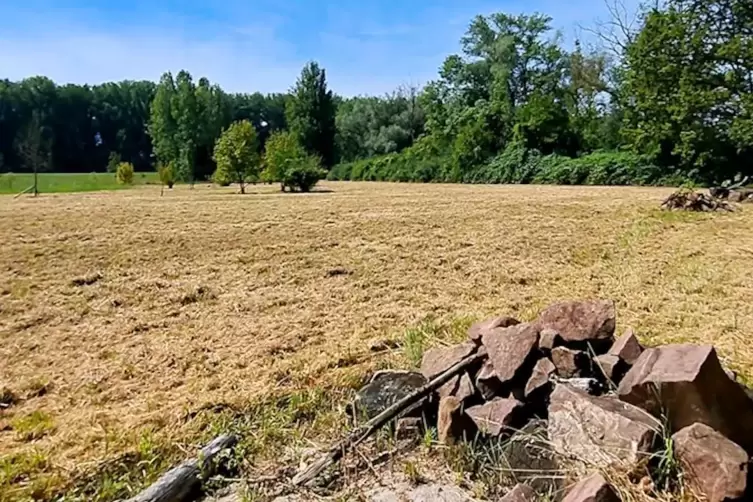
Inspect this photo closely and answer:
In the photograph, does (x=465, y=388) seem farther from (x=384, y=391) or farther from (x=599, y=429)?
(x=599, y=429)

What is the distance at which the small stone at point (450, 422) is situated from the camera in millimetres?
2129

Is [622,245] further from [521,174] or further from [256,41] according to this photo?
[521,174]

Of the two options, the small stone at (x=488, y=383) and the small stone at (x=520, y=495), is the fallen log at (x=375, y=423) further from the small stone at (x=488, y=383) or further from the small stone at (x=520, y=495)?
the small stone at (x=520, y=495)

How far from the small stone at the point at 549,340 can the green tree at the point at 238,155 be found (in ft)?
57.4

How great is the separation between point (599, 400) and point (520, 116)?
23.3 meters

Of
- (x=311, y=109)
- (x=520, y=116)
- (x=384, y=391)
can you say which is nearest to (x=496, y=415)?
(x=384, y=391)

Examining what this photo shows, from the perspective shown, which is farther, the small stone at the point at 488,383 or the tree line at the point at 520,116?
the tree line at the point at 520,116

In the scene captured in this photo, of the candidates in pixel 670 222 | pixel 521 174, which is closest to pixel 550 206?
pixel 670 222

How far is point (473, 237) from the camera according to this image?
7.30 meters

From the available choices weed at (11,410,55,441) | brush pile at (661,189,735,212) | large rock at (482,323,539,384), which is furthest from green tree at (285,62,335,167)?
large rock at (482,323,539,384)

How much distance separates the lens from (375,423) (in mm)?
2227

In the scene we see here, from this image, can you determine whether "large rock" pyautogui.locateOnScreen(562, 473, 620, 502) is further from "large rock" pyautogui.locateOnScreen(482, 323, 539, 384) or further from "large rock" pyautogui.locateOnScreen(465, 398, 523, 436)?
"large rock" pyautogui.locateOnScreen(482, 323, 539, 384)

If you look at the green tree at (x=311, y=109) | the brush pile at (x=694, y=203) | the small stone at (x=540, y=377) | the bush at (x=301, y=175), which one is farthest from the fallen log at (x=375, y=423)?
the green tree at (x=311, y=109)

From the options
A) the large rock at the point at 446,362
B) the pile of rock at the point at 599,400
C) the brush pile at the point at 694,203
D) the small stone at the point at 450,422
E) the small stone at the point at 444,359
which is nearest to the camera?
the pile of rock at the point at 599,400
